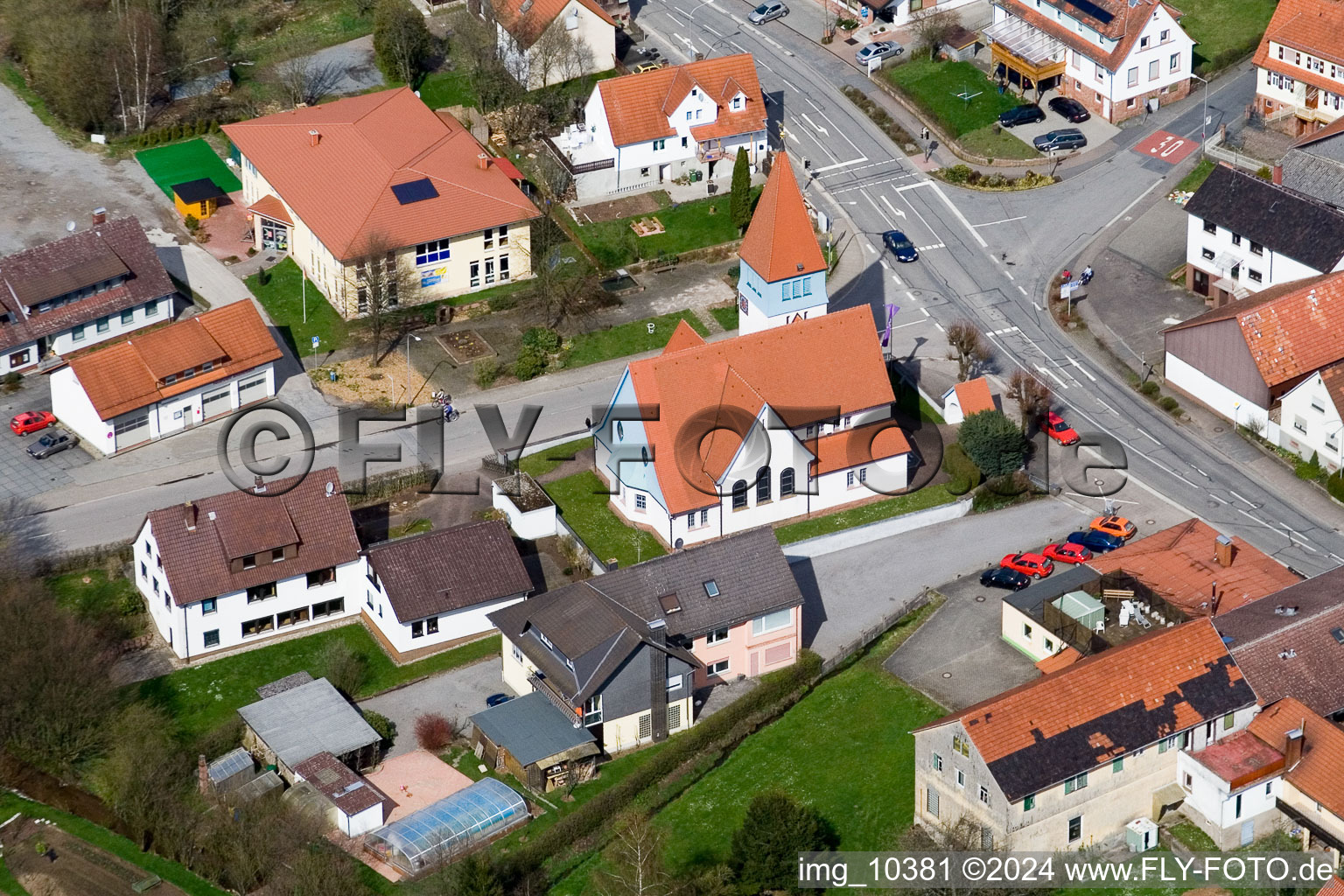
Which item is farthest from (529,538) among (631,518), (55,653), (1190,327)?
(1190,327)

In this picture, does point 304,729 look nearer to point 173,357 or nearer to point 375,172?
point 173,357

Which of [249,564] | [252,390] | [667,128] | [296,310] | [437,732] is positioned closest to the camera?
[437,732]

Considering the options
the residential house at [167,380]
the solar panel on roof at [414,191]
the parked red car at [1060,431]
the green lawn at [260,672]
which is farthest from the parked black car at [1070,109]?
the green lawn at [260,672]

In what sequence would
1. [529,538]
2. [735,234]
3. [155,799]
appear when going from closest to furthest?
1. [155,799]
2. [529,538]
3. [735,234]

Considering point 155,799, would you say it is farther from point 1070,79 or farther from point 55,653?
point 1070,79

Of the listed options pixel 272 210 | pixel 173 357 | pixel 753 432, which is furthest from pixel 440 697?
pixel 272 210
